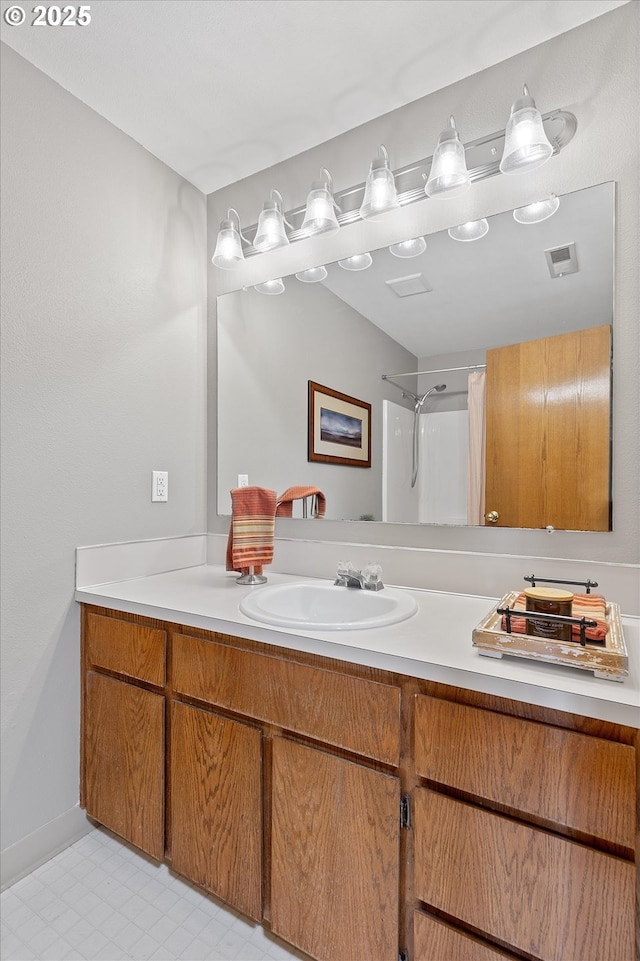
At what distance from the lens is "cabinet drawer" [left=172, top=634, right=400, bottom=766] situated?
3.18 feet

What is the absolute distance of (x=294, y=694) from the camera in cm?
108

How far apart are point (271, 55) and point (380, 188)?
480mm

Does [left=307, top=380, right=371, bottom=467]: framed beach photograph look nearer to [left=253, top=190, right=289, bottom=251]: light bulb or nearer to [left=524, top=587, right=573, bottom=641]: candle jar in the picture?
[left=253, top=190, right=289, bottom=251]: light bulb

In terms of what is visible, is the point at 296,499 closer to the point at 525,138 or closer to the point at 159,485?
the point at 159,485

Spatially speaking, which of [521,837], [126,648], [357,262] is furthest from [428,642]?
[357,262]

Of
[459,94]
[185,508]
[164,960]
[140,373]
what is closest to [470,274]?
[459,94]

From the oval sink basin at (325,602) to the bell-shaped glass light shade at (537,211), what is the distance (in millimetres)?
1104

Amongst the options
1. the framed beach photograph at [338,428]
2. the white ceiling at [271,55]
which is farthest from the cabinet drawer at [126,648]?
the white ceiling at [271,55]

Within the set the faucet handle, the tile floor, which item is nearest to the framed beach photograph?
the faucet handle

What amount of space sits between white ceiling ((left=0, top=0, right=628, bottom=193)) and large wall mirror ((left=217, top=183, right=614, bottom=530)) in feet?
1.53

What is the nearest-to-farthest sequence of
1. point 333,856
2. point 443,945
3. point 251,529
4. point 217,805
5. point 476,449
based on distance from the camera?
point 443,945, point 333,856, point 217,805, point 476,449, point 251,529

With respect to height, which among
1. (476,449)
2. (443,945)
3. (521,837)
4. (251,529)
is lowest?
(443,945)

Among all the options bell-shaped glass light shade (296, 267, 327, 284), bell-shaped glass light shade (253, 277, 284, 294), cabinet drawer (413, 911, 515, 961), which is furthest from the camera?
bell-shaped glass light shade (253, 277, 284, 294)

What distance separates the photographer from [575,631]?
0.90m
